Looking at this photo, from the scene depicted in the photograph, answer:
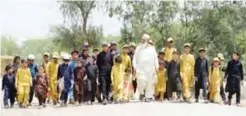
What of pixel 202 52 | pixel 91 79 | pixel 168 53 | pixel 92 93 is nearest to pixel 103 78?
pixel 91 79

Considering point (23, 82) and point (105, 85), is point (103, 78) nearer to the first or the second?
point (105, 85)

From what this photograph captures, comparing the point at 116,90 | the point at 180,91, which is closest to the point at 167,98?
the point at 180,91

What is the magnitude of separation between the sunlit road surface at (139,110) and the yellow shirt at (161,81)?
2.98ft

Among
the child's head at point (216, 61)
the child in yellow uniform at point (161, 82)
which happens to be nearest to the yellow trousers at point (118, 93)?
the child in yellow uniform at point (161, 82)

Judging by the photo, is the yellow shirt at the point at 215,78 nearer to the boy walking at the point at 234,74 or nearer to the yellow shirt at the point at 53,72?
the boy walking at the point at 234,74

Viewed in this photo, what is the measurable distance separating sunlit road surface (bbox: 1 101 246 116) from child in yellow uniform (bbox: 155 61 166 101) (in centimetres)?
90

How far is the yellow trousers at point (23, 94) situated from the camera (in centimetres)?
1289

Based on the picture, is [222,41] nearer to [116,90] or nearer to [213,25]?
[213,25]

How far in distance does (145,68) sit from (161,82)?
562mm

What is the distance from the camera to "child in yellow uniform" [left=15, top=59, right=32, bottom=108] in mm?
12898

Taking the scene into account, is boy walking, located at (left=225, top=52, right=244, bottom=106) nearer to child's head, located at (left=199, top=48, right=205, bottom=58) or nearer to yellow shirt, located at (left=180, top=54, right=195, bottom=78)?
child's head, located at (left=199, top=48, right=205, bottom=58)

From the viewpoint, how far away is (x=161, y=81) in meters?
13.2

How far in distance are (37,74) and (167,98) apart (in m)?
3.00

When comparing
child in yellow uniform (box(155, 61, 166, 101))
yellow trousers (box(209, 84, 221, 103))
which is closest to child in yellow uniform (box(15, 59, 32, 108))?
child in yellow uniform (box(155, 61, 166, 101))
